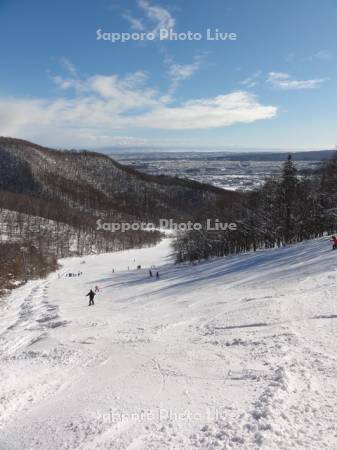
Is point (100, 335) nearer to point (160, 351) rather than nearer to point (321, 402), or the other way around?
point (160, 351)

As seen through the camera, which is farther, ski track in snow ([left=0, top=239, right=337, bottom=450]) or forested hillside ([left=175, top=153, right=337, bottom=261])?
forested hillside ([left=175, top=153, right=337, bottom=261])

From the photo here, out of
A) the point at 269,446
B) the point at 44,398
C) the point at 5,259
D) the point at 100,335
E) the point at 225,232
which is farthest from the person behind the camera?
the point at 5,259

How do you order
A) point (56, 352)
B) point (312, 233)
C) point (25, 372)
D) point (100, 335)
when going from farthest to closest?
1. point (312, 233)
2. point (100, 335)
3. point (56, 352)
4. point (25, 372)

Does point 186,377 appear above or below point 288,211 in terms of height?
below

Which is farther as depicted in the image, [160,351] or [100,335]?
[100,335]

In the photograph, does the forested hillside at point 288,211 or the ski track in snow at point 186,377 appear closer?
the ski track in snow at point 186,377

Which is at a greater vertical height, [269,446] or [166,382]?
[269,446]

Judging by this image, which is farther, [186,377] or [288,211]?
[288,211]

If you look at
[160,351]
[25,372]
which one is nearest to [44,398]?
[25,372]
